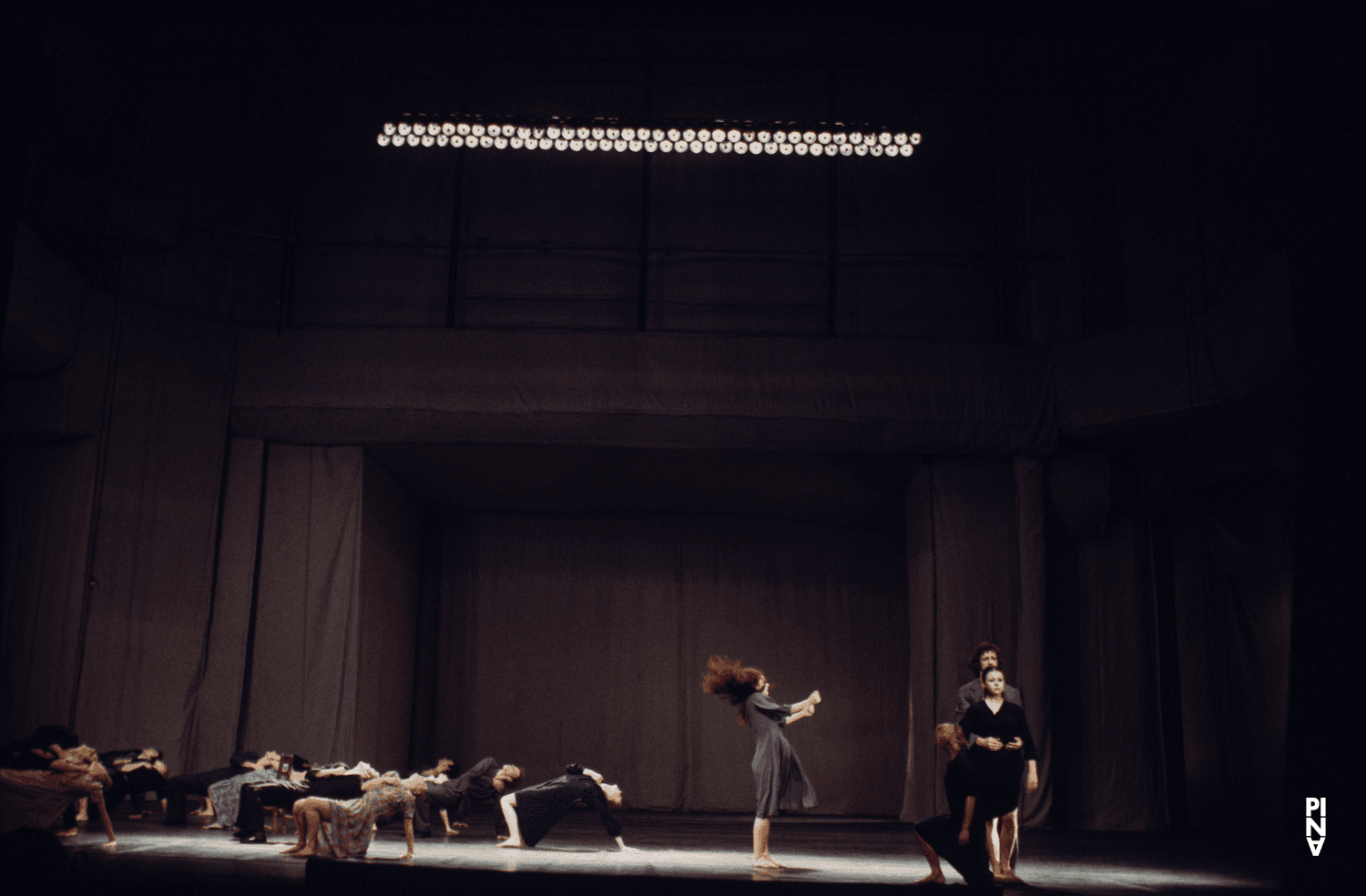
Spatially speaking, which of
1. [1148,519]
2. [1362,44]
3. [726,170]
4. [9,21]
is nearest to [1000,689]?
[1362,44]

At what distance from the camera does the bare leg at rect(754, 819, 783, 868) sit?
245 inches

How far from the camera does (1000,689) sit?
18.9 feet

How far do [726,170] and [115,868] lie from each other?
314 inches

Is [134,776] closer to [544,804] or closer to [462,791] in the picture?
[462,791]

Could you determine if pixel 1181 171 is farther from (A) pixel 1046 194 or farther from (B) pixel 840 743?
(B) pixel 840 743

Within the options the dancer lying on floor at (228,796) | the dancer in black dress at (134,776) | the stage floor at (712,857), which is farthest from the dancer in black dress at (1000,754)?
the dancer in black dress at (134,776)

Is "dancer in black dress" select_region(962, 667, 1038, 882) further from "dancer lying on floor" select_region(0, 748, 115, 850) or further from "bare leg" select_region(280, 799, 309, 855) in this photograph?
"dancer lying on floor" select_region(0, 748, 115, 850)

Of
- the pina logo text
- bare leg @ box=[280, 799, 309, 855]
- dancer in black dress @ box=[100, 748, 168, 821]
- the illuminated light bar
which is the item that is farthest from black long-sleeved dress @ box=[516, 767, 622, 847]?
the illuminated light bar

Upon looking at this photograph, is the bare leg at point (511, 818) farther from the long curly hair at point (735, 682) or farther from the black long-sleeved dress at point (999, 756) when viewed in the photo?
the black long-sleeved dress at point (999, 756)

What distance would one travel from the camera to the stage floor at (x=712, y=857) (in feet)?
18.2

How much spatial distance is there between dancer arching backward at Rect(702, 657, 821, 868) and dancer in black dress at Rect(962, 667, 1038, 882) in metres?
0.92

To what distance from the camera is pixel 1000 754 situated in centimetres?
562

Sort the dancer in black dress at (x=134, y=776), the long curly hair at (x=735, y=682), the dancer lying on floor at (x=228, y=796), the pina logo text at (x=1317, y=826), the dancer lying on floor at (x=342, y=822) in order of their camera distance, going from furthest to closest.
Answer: the dancer in black dress at (x=134, y=776), the dancer lying on floor at (x=228, y=796), the long curly hair at (x=735, y=682), the dancer lying on floor at (x=342, y=822), the pina logo text at (x=1317, y=826)

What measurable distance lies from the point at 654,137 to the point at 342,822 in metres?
5.72
